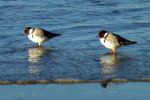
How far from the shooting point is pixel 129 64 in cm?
1079

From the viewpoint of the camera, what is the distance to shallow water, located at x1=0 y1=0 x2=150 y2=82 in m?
10.0

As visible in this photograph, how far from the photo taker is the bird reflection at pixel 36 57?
10406 mm

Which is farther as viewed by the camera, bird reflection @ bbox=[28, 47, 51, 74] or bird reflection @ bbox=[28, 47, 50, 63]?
bird reflection @ bbox=[28, 47, 50, 63]

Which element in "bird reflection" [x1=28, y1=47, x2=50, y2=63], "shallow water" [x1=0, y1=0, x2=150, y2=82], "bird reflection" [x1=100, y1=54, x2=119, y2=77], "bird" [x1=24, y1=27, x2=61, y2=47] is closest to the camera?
"shallow water" [x1=0, y1=0, x2=150, y2=82]

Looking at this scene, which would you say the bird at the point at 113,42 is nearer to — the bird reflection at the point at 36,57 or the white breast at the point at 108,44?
the white breast at the point at 108,44

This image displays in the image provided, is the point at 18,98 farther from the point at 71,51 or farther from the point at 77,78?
the point at 71,51

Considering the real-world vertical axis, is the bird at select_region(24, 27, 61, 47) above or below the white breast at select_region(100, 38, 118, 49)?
above

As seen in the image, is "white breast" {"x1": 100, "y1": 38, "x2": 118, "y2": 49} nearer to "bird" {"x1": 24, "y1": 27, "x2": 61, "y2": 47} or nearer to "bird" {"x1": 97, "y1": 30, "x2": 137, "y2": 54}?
"bird" {"x1": 97, "y1": 30, "x2": 137, "y2": 54}

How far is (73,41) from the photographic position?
1377 cm

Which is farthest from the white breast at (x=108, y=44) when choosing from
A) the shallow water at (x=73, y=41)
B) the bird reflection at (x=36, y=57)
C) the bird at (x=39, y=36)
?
the bird at (x=39, y=36)

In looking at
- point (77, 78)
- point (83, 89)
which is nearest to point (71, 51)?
point (77, 78)

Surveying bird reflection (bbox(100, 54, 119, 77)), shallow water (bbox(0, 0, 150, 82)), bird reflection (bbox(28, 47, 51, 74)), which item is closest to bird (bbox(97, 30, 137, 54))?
shallow water (bbox(0, 0, 150, 82))

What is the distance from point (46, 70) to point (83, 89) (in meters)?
1.77

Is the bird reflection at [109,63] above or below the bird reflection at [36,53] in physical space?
below
